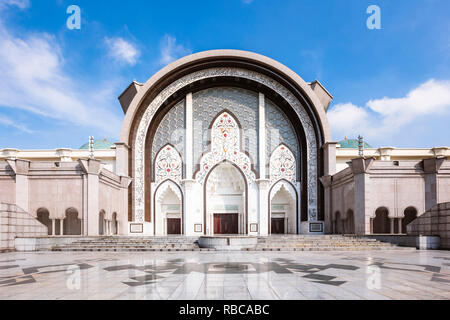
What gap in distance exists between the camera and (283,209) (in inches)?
904

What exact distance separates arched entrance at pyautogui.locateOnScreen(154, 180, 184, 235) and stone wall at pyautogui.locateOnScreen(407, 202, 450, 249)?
13.5 metres

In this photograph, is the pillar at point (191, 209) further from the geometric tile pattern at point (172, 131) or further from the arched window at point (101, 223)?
the arched window at point (101, 223)

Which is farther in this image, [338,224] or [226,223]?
[226,223]

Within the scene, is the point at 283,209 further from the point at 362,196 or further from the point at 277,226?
the point at 362,196

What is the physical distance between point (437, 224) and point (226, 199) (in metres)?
12.9

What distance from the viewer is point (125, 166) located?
21.3m

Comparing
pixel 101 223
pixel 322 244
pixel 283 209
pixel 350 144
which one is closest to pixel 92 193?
pixel 101 223

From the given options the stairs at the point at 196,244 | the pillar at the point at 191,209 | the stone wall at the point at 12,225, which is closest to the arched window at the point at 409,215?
the stairs at the point at 196,244

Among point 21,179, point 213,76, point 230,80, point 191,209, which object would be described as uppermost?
point 213,76

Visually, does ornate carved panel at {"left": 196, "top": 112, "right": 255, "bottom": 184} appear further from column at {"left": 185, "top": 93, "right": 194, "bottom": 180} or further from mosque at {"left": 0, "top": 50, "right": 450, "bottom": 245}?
column at {"left": 185, "top": 93, "right": 194, "bottom": 180}

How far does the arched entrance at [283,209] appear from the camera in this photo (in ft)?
73.3

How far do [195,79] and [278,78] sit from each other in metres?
5.37
